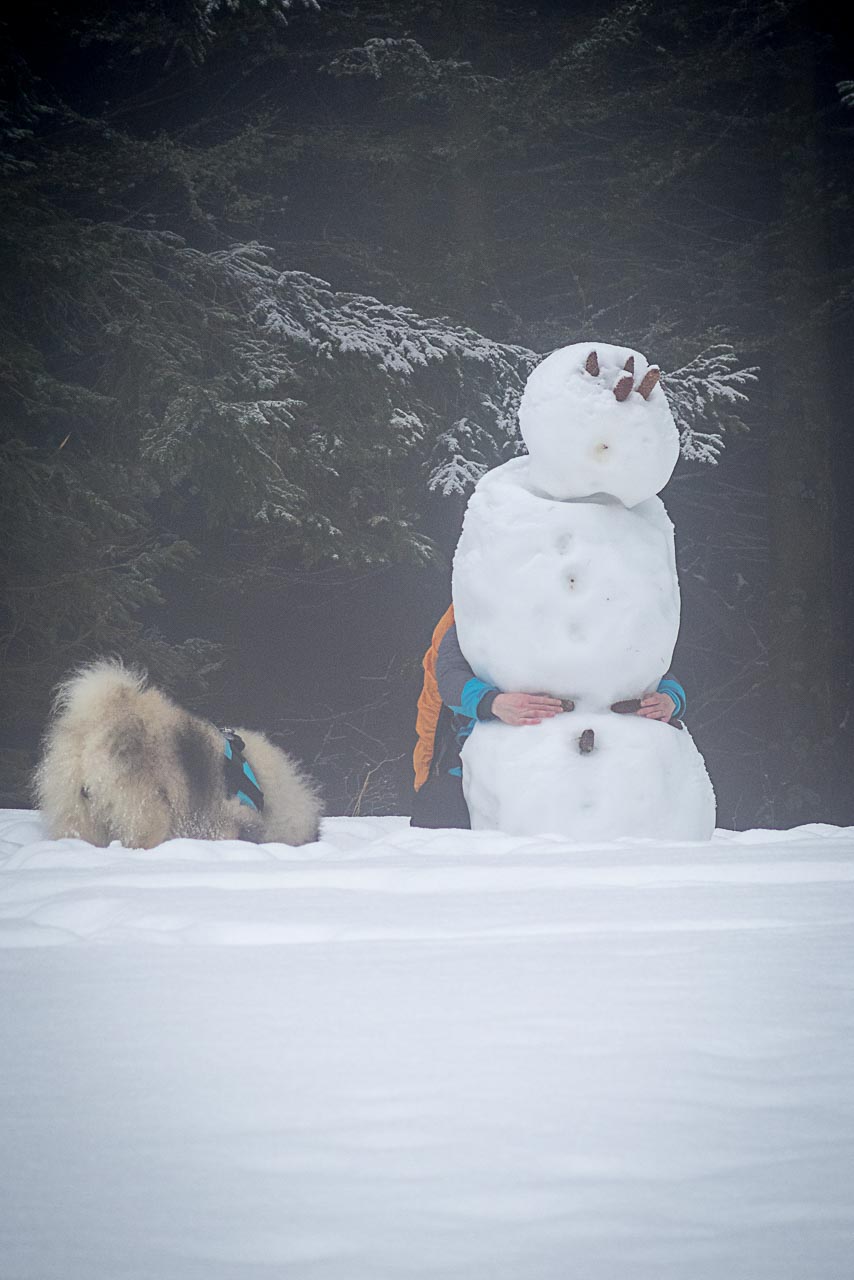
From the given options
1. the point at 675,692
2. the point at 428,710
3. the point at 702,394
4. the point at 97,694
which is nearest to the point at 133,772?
the point at 97,694

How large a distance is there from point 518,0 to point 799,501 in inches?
162

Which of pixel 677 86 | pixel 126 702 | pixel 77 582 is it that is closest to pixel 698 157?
pixel 677 86

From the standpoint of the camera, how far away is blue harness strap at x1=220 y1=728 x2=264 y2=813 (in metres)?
2.96

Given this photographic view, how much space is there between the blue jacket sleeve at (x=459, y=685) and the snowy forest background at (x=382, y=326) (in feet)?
11.1

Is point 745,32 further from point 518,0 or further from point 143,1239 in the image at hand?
point 143,1239

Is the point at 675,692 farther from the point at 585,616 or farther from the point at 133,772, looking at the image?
the point at 133,772

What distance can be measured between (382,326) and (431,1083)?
605 cm

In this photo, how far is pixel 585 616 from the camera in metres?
2.75

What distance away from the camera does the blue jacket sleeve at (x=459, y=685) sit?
2.88 meters

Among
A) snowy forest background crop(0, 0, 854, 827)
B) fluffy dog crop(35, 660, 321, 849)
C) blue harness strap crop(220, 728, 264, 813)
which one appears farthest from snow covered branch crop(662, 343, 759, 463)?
fluffy dog crop(35, 660, 321, 849)

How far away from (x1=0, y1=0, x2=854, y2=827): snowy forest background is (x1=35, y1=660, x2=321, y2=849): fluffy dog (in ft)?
11.5

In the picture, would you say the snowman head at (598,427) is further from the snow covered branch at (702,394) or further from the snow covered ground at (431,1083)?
the snow covered branch at (702,394)

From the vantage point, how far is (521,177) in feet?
25.5

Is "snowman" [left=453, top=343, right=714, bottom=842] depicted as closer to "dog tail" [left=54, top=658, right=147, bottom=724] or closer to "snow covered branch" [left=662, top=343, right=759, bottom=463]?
"dog tail" [left=54, top=658, right=147, bottom=724]
